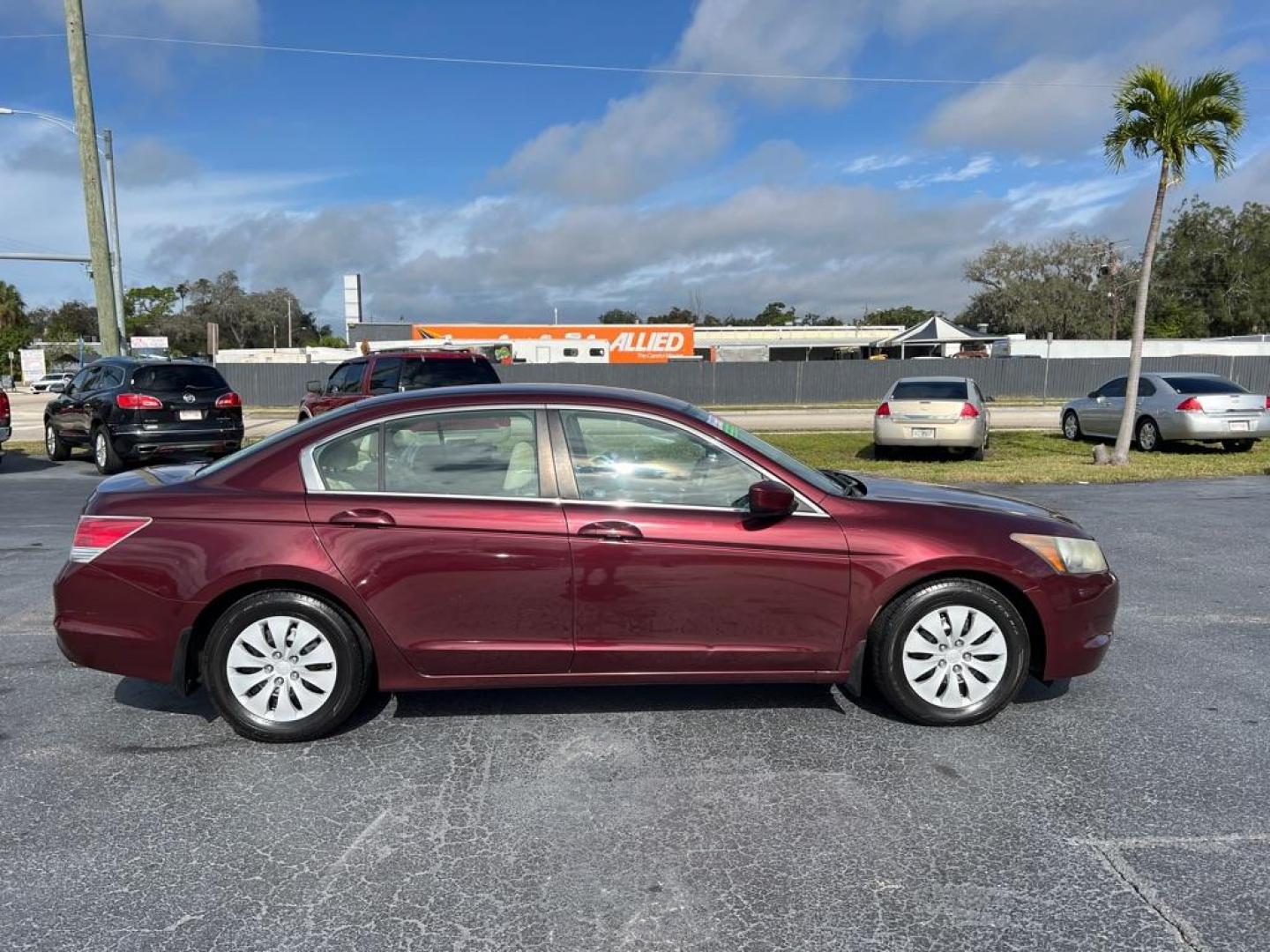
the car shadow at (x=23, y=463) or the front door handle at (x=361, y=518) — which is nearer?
the front door handle at (x=361, y=518)

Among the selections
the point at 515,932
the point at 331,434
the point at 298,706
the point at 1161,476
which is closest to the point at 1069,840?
the point at 515,932

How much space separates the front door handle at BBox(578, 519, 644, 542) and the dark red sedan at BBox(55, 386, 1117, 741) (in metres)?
0.01

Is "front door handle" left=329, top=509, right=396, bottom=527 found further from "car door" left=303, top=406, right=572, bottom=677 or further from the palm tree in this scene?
the palm tree

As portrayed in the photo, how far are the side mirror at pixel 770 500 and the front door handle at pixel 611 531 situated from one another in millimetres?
499

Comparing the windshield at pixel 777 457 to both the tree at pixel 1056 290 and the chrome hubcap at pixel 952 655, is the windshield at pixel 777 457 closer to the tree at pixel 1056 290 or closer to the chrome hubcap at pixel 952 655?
the chrome hubcap at pixel 952 655

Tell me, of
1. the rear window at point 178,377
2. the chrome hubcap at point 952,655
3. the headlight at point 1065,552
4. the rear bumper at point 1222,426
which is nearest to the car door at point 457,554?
the chrome hubcap at point 952,655

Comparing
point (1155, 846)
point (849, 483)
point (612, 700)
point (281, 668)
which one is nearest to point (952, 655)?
point (849, 483)

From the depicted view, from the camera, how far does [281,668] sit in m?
3.83

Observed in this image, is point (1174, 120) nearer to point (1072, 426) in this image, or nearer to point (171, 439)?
point (1072, 426)

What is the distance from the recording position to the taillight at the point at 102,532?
3852mm

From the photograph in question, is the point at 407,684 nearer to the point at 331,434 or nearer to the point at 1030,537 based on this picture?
the point at 331,434

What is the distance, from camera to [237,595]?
3.83 meters

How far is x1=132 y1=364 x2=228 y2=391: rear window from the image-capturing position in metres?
13.2

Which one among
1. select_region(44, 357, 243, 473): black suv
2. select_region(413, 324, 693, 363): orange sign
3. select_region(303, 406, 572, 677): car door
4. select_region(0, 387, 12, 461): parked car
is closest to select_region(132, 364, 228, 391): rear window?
select_region(44, 357, 243, 473): black suv
